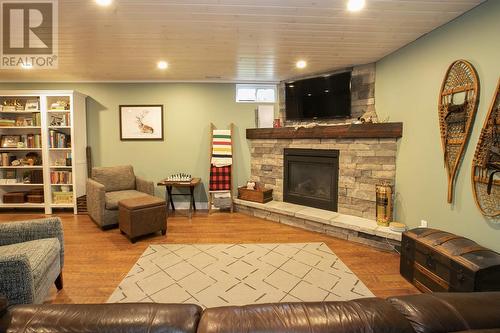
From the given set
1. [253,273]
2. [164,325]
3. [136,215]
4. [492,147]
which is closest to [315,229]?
[253,273]

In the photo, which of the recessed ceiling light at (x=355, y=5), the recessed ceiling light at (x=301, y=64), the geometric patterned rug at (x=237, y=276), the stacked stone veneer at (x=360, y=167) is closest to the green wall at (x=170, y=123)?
the recessed ceiling light at (x=301, y=64)

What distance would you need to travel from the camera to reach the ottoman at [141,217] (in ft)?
9.86

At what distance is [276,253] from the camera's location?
2.77 m

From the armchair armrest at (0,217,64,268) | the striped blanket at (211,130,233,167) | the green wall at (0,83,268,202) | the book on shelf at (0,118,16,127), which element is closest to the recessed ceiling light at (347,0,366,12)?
the green wall at (0,83,268,202)

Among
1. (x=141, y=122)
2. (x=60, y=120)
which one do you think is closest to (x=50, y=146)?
(x=60, y=120)

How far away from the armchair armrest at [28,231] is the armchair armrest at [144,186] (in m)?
1.81

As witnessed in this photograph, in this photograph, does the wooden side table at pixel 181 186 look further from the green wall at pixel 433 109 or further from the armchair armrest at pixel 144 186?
the green wall at pixel 433 109

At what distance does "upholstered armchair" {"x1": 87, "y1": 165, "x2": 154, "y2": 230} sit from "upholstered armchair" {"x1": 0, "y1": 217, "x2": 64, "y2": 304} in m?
1.35

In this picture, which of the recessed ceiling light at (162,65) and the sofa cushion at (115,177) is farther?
the sofa cushion at (115,177)

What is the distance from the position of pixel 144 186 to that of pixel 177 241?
1317mm

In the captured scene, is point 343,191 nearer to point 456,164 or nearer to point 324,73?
point 456,164

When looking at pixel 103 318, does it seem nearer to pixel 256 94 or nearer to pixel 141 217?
pixel 141 217

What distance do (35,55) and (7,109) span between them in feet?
5.75

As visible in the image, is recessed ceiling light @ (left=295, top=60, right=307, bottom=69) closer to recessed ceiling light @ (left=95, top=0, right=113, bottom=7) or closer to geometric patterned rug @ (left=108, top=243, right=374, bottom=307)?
recessed ceiling light @ (left=95, top=0, right=113, bottom=7)
